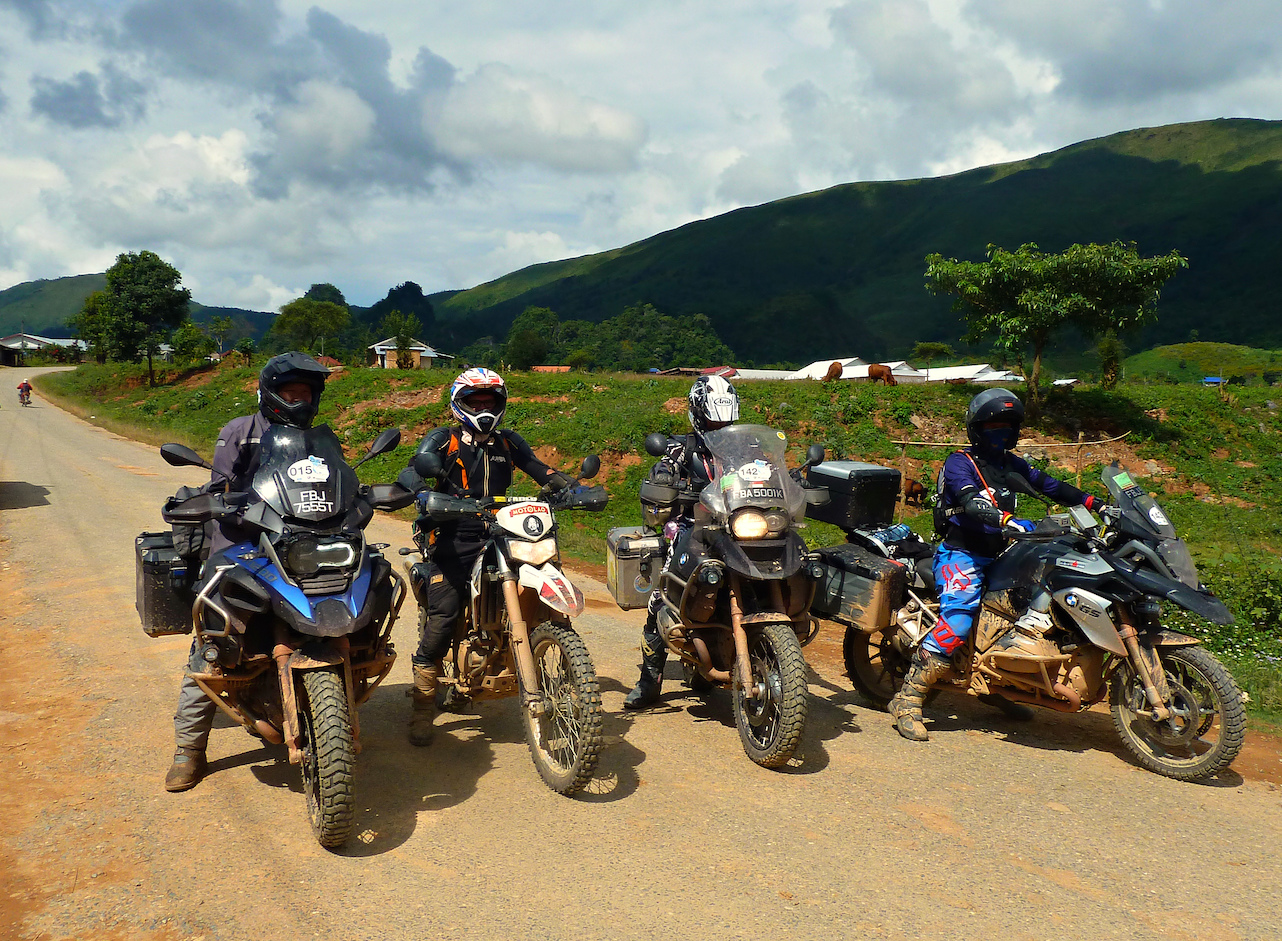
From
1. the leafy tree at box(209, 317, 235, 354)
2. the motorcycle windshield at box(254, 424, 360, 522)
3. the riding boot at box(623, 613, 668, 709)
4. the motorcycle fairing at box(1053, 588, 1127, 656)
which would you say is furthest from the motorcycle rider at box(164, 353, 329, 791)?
the leafy tree at box(209, 317, 235, 354)

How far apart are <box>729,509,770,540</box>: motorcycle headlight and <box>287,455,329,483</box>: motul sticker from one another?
2360 mm

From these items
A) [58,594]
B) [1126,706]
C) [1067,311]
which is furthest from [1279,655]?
[1067,311]

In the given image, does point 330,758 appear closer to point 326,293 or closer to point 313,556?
point 313,556

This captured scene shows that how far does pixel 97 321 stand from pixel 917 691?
75.4 m

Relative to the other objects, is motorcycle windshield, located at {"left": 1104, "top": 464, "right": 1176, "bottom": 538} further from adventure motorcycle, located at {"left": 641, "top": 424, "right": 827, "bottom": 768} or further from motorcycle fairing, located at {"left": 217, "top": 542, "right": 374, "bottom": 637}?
motorcycle fairing, located at {"left": 217, "top": 542, "right": 374, "bottom": 637}

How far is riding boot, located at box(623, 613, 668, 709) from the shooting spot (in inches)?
241

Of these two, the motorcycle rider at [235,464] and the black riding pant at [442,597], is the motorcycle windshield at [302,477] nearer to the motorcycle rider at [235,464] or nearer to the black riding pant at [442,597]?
the motorcycle rider at [235,464]

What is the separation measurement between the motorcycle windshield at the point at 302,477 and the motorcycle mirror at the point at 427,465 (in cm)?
52

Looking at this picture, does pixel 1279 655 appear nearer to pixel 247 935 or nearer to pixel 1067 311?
pixel 247 935

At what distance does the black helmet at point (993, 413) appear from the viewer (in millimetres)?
5816

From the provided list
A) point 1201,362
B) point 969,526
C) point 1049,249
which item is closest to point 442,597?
point 969,526

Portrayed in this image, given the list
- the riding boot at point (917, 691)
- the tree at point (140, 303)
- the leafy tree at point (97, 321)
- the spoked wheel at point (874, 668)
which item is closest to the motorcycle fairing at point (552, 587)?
the riding boot at point (917, 691)

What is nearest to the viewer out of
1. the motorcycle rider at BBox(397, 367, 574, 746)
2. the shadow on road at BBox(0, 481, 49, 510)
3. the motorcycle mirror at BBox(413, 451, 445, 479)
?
the motorcycle mirror at BBox(413, 451, 445, 479)

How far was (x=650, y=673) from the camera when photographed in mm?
6191
